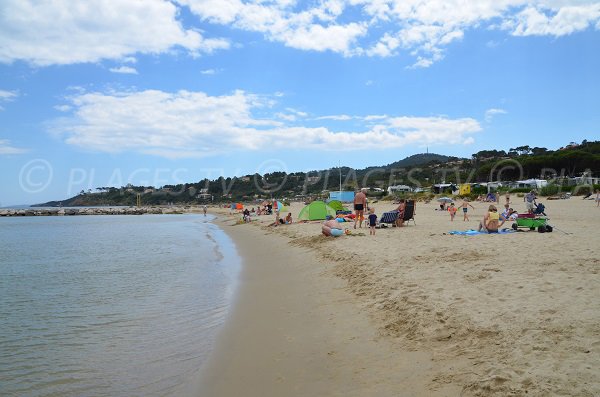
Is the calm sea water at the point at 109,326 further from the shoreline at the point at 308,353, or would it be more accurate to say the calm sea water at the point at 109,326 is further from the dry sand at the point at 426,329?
the dry sand at the point at 426,329

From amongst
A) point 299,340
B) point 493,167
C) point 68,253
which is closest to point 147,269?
point 68,253

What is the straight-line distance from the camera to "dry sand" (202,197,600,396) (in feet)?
11.1

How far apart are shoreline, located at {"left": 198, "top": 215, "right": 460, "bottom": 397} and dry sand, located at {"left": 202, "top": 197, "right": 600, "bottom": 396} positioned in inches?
0.7

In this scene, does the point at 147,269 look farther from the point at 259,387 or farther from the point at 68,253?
the point at 259,387

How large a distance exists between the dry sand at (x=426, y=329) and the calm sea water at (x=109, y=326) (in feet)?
1.76

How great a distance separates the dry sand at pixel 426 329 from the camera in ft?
11.1

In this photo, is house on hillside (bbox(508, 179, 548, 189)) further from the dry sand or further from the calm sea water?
the calm sea water

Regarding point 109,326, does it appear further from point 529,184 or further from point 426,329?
point 529,184

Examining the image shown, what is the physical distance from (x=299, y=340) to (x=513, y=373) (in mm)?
2549

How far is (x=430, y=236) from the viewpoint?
12.4 meters

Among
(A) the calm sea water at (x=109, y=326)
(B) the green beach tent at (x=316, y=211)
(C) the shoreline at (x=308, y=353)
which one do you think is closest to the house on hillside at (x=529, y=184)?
(B) the green beach tent at (x=316, y=211)

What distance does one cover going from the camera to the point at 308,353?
4.64 m

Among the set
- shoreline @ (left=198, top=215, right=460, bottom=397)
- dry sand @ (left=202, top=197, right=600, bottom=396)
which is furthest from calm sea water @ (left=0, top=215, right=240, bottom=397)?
dry sand @ (left=202, top=197, right=600, bottom=396)

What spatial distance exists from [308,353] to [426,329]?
52.3 inches
